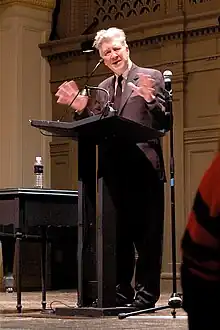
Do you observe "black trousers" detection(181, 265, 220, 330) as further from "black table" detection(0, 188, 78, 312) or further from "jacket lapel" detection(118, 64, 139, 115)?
"black table" detection(0, 188, 78, 312)

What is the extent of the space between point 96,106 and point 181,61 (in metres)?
3.03

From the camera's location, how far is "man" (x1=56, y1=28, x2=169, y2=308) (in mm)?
3363

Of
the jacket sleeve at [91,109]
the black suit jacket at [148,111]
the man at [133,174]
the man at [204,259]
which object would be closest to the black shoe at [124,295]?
the man at [133,174]

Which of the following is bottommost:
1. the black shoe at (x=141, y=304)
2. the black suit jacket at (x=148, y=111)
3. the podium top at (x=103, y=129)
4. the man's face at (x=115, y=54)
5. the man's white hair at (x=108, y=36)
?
the black shoe at (x=141, y=304)

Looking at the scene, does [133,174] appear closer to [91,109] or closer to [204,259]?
[91,109]

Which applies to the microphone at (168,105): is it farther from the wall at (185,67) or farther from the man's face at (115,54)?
the wall at (185,67)

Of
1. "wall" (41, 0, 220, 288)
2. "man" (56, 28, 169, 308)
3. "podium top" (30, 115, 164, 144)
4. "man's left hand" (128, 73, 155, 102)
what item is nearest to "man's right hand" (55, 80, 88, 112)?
"man" (56, 28, 169, 308)

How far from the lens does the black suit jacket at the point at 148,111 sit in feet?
11.1

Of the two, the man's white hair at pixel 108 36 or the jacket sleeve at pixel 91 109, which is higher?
the man's white hair at pixel 108 36

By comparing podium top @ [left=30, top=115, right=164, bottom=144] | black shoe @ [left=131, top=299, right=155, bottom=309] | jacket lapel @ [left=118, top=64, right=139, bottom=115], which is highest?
jacket lapel @ [left=118, top=64, right=139, bottom=115]

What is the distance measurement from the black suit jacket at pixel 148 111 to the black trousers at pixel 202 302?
2.30 m

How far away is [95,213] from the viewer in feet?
11.3

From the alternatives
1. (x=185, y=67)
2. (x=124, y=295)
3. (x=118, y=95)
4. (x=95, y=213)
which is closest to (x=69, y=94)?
(x=118, y=95)

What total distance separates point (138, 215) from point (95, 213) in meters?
0.21
